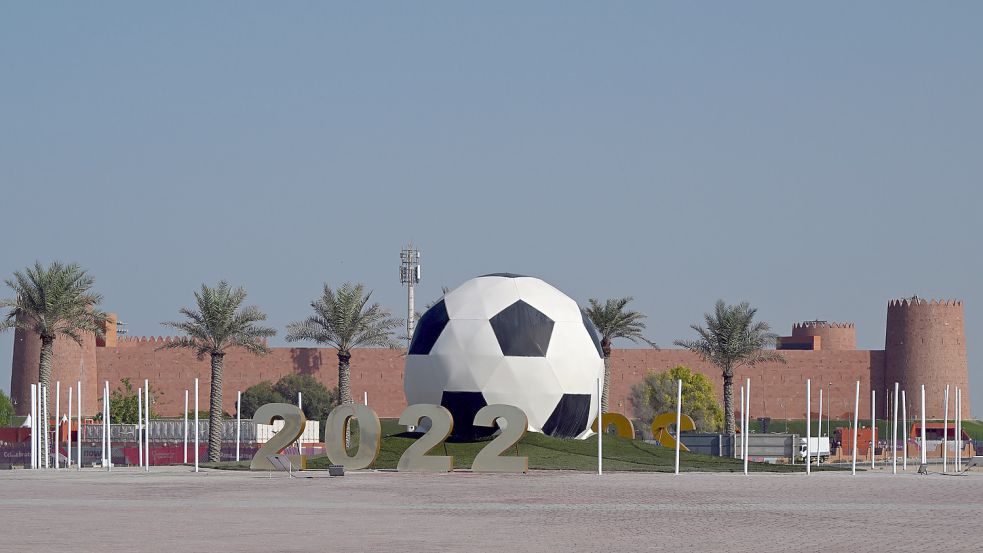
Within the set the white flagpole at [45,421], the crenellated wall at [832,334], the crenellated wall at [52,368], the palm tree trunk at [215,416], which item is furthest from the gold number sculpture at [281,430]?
the crenellated wall at [832,334]

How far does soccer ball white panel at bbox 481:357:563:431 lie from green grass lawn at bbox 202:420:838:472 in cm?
64

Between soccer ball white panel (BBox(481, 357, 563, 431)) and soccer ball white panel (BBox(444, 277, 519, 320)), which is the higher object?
soccer ball white panel (BBox(444, 277, 519, 320))

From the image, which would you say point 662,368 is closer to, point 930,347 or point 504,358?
point 930,347

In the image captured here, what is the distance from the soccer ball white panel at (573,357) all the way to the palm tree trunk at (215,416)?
493 inches

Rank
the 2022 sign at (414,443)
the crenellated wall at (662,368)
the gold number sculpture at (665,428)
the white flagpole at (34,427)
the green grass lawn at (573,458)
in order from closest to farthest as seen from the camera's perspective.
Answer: the 2022 sign at (414,443), the green grass lawn at (573,458), the white flagpole at (34,427), the gold number sculpture at (665,428), the crenellated wall at (662,368)

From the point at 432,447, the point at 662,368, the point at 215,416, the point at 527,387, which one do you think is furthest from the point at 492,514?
the point at 662,368

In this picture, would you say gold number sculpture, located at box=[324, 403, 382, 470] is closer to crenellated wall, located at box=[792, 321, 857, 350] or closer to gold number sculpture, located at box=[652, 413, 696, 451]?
gold number sculpture, located at box=[652, 413, 696, 451]

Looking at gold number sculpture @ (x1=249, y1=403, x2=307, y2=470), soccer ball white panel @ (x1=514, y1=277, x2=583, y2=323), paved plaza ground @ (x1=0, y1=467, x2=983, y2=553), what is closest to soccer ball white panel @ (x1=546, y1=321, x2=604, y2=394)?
soccer ball white panel @ (x1=514, y1=277, x2=583, y2=323)

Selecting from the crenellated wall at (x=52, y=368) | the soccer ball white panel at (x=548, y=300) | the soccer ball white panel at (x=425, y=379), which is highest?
the soccer ball white panel at (x=548, y=300)

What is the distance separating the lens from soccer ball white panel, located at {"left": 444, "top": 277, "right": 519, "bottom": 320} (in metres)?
32.3

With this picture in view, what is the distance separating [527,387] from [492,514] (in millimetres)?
15785

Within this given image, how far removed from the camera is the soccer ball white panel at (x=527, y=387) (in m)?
31.8

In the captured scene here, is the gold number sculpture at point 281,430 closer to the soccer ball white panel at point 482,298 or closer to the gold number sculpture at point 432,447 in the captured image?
the gold number sculpture at point 432,447

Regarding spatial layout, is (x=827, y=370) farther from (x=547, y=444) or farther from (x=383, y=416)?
(x=547, y=444)
